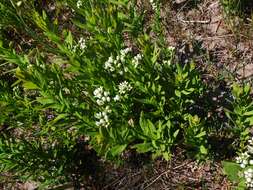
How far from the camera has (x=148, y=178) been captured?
3291 millimetres

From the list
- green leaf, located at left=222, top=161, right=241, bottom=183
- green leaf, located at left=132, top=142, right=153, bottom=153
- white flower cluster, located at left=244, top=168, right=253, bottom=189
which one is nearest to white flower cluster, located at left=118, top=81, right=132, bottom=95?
green leaf, located at left=132, top=142, right=153, bottom=153

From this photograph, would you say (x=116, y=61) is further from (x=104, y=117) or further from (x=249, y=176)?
(x=249, y=176)

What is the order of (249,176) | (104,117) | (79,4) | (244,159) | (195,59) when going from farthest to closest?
(195,59), (79,4), (104,117), (244,159), (249,176)

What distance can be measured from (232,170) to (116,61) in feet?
3.34

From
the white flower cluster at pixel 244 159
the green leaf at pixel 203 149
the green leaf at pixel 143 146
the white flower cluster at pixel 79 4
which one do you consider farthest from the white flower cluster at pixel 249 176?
the white flower cluster at pixel 79 4

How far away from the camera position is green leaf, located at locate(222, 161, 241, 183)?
9.23 feet

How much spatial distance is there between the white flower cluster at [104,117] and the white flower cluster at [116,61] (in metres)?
0.26

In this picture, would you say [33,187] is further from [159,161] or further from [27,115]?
[159,161]

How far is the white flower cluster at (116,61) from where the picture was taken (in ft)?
9.29

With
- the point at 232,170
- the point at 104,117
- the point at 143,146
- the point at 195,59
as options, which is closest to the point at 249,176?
the point at 232,170

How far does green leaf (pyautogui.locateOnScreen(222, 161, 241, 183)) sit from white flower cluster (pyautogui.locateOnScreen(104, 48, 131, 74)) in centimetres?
92

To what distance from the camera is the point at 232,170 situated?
2844mm

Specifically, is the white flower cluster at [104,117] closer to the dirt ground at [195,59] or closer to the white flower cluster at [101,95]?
the white flower cluster at [101,95]

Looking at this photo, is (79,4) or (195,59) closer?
(79,4)
